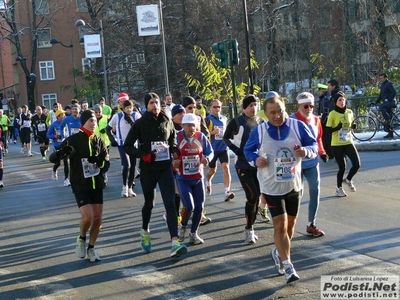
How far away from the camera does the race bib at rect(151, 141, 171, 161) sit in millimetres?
8750

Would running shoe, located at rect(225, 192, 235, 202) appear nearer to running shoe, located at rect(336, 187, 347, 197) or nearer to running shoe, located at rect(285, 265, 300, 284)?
running shoe, located at rect(336, 187, 347, 197)

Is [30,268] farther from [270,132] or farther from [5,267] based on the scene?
[270,132]

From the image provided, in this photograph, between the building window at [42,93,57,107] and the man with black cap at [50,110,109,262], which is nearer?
the man with black cap at [50,110,109,262]

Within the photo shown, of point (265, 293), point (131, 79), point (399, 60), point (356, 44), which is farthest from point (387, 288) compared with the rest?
point (131, 79)

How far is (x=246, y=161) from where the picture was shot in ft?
30.1

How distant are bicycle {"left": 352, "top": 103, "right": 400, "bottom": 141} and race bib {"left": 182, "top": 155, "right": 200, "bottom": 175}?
511 inches

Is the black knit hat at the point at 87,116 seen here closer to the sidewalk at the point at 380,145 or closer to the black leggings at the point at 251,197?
the black leggings at the point at 251,197

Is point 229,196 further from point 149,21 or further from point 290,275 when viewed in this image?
point 149,21

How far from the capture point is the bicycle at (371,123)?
21.5 m

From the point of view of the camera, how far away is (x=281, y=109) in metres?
6.88

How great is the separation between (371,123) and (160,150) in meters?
14.4

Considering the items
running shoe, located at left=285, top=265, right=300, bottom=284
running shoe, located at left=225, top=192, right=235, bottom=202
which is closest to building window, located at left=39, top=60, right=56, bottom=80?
running shoe, located at left=225, top=192, right=235, bottom=202

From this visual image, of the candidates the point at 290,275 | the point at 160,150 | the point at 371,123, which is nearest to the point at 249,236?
the point at 160,150

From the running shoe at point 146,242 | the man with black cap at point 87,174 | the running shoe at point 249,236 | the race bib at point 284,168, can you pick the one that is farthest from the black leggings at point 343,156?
the race bib at point 284,168
